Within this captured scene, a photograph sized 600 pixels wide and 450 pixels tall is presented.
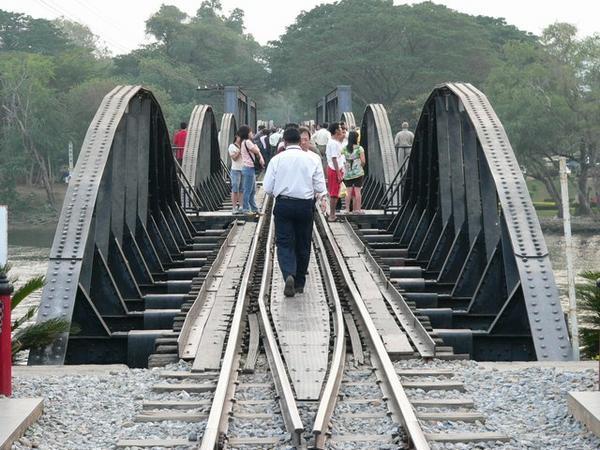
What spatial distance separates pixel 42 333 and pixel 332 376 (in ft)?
10.2

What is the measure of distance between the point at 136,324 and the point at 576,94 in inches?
2249

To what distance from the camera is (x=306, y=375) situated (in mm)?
8211

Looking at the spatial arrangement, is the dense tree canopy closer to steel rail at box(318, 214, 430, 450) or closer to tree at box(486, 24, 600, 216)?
tree at box(486, 24, 600, 216)

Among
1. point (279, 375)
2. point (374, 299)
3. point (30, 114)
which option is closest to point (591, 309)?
point (374, 299)

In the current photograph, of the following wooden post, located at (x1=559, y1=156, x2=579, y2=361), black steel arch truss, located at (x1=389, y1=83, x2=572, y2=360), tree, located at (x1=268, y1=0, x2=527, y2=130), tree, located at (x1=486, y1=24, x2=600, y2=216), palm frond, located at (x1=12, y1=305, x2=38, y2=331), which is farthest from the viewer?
tree, located at (x1=268, y1=0, x2=527, y2=130)

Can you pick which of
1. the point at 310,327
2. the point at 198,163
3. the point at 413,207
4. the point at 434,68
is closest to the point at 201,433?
the point at 310,327

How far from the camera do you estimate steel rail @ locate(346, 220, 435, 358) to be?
9.36m

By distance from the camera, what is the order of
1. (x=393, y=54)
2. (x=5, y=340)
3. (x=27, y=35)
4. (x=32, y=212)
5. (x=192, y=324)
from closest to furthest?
(x=5, y=340)
(x=192, y=324)
(x=32, y=212)
(x=393, y=54)
(x=27, y=35)

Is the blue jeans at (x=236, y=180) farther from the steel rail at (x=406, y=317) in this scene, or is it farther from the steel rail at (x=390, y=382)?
the steel rail at (x=390, y=382)

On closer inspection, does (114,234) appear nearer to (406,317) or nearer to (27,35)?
(406,317)

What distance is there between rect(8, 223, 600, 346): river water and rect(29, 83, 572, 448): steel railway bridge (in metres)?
16.2

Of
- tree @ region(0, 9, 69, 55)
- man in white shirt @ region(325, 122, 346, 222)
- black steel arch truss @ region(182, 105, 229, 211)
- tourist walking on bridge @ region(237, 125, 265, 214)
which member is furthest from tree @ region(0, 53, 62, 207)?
man in white shirt @ region(325, 122, 346, 222)

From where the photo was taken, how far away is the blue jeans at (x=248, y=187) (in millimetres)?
18875

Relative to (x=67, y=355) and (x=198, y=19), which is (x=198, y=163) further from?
(x=198, y=19)
